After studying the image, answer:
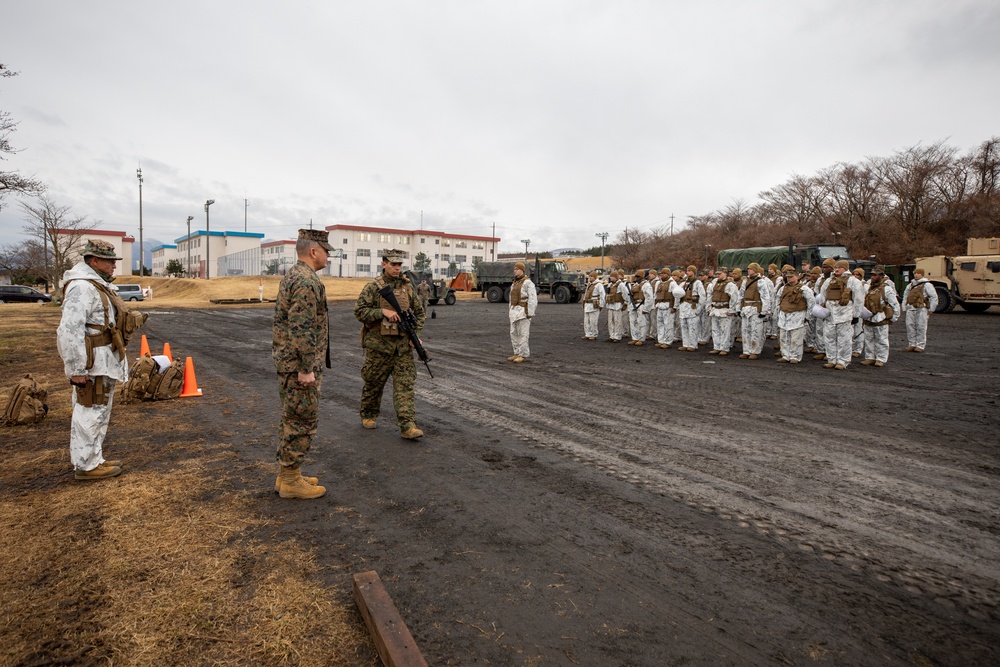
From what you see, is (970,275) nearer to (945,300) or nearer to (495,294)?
(945,300)

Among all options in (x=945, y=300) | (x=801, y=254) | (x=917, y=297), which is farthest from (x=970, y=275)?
(x=917, y=297)

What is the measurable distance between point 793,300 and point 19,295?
42.4 metres

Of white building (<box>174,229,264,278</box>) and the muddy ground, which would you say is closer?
the muddy ground

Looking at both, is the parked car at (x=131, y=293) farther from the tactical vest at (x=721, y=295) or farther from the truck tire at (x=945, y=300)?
the truck tire at (x=945, y=300)

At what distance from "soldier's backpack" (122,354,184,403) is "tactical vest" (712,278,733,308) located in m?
10.5

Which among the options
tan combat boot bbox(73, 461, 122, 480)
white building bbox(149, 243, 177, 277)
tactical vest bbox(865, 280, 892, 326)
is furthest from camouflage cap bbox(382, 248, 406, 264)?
white building bbox(149, 243, 177, 277)

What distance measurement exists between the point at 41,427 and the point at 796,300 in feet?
39.0

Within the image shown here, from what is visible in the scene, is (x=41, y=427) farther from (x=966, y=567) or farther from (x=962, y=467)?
(x=962, y=467)

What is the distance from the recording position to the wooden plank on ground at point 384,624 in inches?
82.7

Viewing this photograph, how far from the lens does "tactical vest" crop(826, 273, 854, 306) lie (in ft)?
33.4

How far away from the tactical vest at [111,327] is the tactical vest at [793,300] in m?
10.7

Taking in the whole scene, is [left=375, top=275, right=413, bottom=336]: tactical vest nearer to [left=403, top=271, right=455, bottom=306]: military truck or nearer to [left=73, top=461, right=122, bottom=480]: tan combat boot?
[left=73, top=461, right=122, bottom=480]: tan combat boot

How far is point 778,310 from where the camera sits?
12.0 metres

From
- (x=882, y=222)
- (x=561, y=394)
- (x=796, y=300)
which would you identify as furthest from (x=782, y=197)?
(x=561, y=394)
